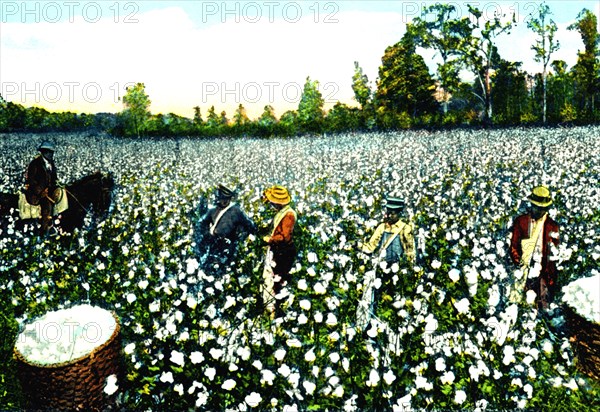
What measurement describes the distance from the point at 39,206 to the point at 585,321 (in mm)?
8945

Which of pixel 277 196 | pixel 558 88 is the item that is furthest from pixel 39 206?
pixel 558 88

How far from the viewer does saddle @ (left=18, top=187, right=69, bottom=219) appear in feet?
29.0

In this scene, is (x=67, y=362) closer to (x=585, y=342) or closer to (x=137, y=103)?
(x=585, y=342)

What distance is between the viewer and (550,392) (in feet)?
13.8

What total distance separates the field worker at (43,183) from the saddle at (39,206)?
5 cm

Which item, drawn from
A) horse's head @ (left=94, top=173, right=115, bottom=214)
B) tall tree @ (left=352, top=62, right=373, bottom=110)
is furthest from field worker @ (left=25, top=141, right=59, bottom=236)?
tall tree @ (left=352, top=62, right=373, bottom=110)

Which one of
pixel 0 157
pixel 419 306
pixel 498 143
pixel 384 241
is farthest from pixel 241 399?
pixel 0 157

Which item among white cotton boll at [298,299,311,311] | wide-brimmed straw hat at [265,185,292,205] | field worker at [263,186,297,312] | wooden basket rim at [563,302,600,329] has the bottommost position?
wooden basket rim at [563,302,600,329]

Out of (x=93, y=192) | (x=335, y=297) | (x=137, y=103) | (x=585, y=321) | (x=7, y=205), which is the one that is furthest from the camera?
(x=137, y=103)

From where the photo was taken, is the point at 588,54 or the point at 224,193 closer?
the point at 224,193

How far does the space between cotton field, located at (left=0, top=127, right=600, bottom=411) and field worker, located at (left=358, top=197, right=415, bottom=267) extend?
188 millimetres

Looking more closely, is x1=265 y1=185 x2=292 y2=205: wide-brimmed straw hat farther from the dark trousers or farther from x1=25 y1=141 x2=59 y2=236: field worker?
x1=25 y1=141 x2=59 y2=236: field worker

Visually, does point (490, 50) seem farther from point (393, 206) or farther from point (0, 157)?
point (393, 206)

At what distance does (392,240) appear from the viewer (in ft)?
18.1
